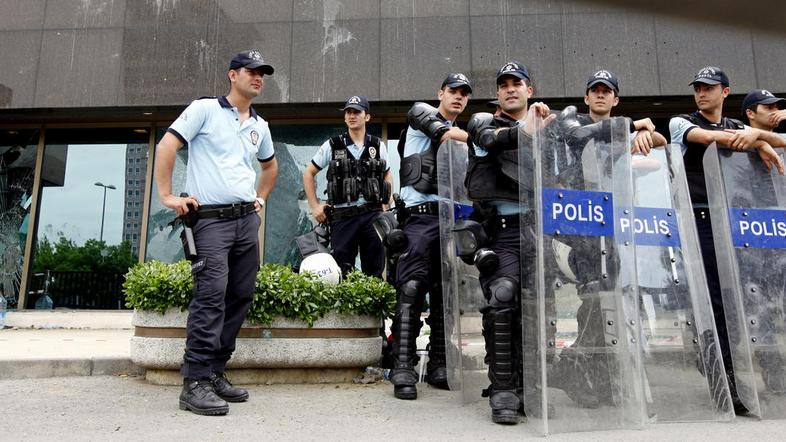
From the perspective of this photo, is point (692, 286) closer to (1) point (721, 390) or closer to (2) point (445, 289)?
(1) point (721, 390)

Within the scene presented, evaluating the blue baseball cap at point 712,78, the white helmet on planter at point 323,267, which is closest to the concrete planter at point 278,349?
the white helmet on planter at point 323,267

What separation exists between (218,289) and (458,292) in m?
1.43

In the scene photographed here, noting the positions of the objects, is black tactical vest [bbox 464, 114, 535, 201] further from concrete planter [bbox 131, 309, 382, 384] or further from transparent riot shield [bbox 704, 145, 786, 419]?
concrete planter [bbox 131, 309, 382, 384]

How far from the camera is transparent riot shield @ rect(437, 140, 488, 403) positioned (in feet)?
10.7

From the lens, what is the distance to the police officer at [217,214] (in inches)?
116

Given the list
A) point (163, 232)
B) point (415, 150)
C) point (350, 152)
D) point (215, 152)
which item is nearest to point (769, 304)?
point (415, 150)

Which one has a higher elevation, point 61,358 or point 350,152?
point 350,152

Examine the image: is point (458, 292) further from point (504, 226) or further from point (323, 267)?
point (323, 267)

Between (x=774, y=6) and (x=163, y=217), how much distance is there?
31.3 ft

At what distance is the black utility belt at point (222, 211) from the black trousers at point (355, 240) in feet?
4.11

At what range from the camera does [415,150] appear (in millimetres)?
3738

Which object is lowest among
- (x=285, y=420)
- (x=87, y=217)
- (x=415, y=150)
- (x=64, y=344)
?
(x=285, y=420)

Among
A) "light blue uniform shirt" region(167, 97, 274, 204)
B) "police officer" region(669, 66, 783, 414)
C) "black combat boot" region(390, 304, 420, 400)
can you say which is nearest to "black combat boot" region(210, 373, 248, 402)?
"black combat boot" region(390, 304, 420, 400)

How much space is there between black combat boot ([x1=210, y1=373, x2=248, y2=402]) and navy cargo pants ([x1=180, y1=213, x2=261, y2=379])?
0.06m
